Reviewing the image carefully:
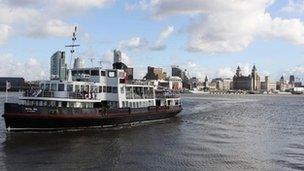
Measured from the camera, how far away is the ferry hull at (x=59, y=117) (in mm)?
53875

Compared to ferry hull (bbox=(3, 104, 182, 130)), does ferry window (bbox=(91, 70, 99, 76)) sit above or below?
above

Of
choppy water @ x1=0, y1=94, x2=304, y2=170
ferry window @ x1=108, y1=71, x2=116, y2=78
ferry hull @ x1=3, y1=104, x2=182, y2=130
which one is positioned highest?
ferry window @ x1=108, y1=71, x2=116, y2=78

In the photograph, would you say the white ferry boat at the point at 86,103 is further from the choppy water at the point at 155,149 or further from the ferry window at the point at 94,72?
the choppy water at the point at 155,149

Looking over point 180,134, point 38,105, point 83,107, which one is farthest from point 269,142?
point 38,105

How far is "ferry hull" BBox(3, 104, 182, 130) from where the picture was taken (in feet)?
177

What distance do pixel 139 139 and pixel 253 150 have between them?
1300cm

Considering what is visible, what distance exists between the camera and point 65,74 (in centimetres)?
6750

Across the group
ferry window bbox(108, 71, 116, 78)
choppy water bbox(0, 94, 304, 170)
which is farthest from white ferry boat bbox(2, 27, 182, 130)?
choppy water bbox(0, 94, 304, 170)

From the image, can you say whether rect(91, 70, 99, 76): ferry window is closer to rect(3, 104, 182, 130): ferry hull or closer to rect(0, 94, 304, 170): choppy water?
rect(3, 104, 182, 130): ferry hull

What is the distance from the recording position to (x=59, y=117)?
55812mm

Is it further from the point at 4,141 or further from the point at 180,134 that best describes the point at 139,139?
the point at 4,141

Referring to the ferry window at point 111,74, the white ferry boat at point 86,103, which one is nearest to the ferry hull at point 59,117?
the white ferry boat at point 86,103

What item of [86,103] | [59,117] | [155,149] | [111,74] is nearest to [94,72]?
[111,74]

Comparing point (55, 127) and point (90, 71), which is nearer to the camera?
point (55, 127)
